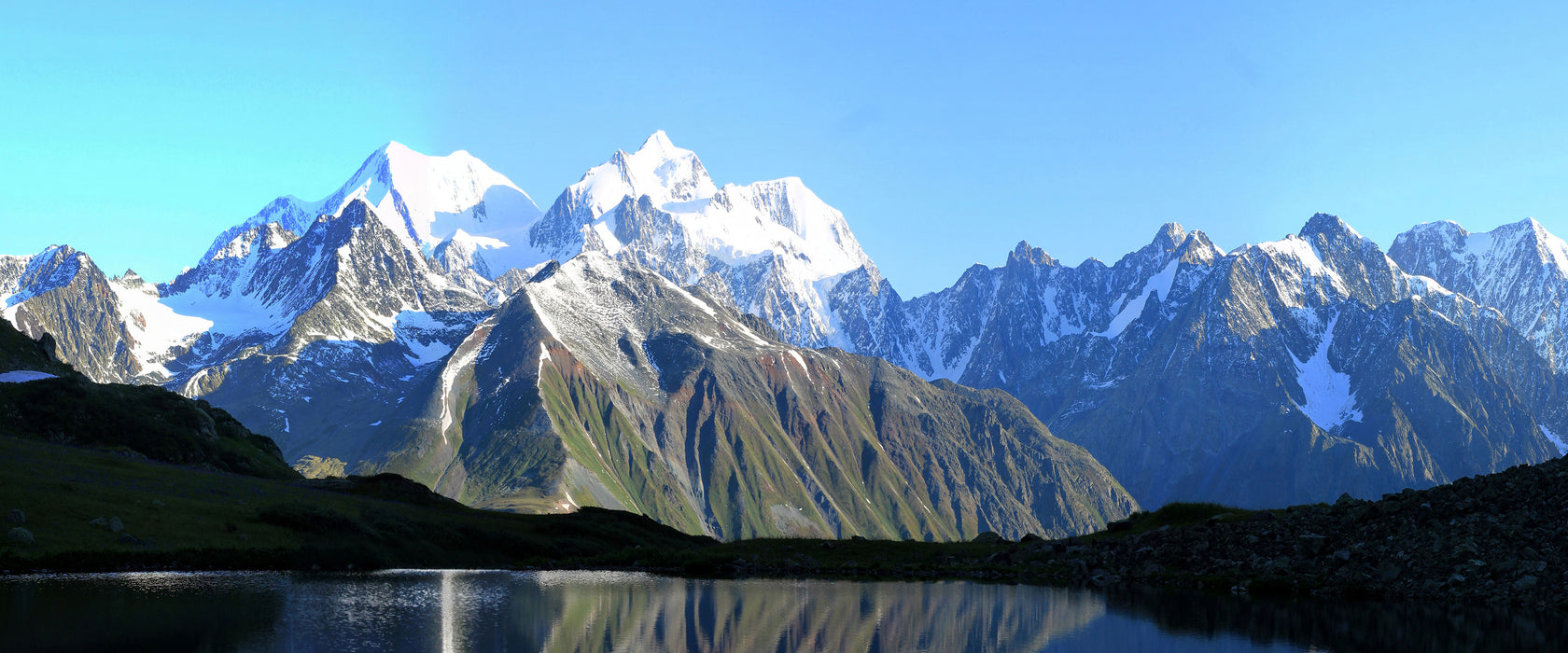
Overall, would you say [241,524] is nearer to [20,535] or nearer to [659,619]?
[20,535]

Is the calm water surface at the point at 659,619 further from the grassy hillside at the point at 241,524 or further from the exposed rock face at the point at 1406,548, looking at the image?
the grassy hillside at the point at 241,524

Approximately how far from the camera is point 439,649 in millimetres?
63781

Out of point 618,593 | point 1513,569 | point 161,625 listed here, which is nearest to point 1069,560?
point 1513,569

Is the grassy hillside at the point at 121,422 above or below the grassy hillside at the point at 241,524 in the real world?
above

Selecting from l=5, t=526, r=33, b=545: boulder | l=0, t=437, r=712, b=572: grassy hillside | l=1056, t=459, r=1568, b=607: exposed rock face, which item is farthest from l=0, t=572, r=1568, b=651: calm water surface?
l=5, t=526, r=33, b=545: boulder

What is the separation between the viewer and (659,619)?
79.2 metres

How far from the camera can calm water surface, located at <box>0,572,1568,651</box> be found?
66250mm

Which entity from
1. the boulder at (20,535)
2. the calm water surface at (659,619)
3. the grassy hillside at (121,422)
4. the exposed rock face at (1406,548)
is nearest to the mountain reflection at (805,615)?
the calm water surface at (659,619)

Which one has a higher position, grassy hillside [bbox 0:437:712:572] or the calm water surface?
grassy hillside [bbox 0:437:712:572]

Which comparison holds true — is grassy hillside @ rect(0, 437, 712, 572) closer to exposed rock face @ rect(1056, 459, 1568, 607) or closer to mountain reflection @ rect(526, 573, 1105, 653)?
mountain reflection @ rect(526, 573, 1105, 653)

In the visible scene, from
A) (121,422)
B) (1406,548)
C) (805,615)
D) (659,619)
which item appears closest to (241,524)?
(659,619)

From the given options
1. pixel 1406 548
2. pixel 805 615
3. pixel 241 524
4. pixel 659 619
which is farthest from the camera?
pixel 241 524

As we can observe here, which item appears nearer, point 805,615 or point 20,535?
point 805,615

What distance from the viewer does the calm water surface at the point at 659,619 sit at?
66250 mm
